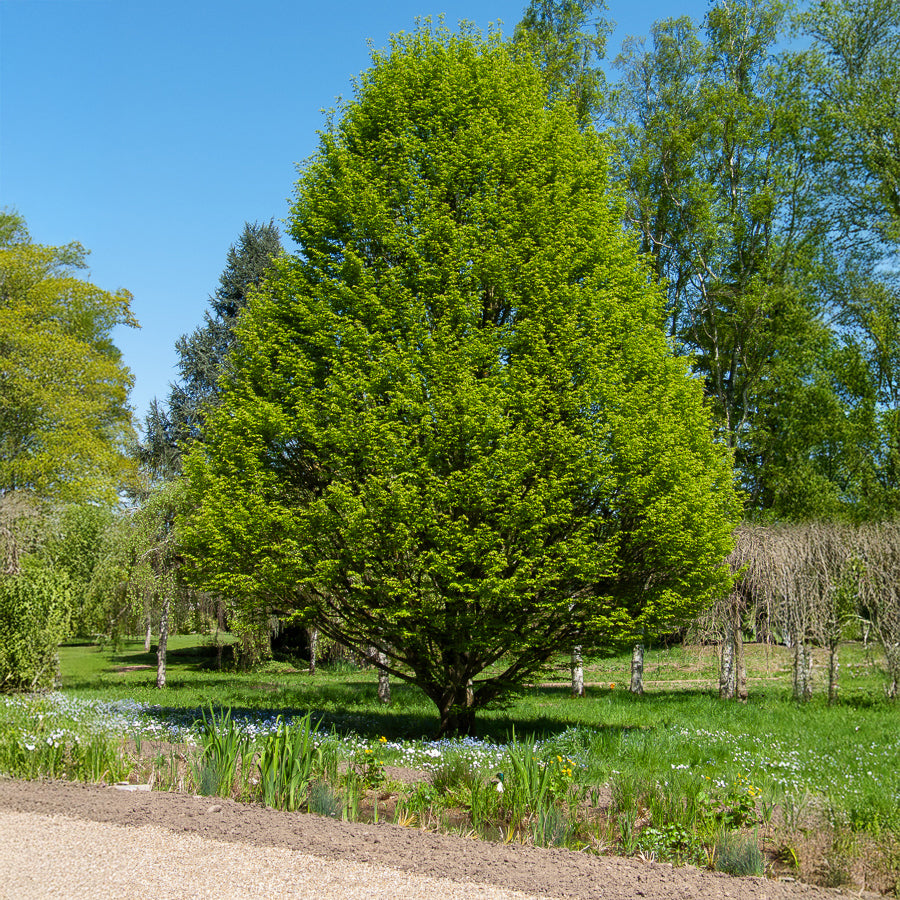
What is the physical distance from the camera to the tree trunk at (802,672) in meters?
15.2

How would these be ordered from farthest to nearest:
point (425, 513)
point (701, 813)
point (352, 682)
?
point (352, 682) < point (425, 513) < point (701, 813)

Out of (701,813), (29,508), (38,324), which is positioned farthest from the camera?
(38,324)

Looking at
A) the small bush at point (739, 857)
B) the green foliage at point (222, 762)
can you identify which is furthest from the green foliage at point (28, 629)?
the small bush at point (739, 857)

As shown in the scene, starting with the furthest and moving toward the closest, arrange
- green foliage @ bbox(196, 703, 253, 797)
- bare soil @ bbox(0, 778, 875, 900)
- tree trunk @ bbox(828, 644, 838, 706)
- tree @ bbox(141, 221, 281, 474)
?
tree @ bbox(141, 221, 281, 474), tree trunk @ bbox(828, 644, 838, 706), green foliage @ bbox(196, 703, 253, 797), bare soil @ bbox(0, 778, 875, 900)

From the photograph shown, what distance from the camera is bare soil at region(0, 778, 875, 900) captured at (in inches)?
173

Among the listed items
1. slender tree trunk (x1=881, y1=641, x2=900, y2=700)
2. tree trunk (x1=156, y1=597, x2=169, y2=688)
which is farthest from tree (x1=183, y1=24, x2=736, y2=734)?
tree trunk (x1=156, y1=597, x2=169, y2=688)

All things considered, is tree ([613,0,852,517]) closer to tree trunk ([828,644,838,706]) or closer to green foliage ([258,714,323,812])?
tree trunk ([828,644,838,706])

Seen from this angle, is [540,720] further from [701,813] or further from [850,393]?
[850,393]

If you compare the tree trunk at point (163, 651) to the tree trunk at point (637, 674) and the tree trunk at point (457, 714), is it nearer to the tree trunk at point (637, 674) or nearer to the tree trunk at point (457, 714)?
the tree trunk at point (457, 714)

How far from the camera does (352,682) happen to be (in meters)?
20.5

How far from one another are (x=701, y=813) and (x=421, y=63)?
10217 millimetres

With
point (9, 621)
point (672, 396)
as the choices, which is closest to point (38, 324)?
point (9, 621)

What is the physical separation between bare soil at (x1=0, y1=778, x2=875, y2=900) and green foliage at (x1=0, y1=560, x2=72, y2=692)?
7.47 meters

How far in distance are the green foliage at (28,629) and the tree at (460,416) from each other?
4295 mm
